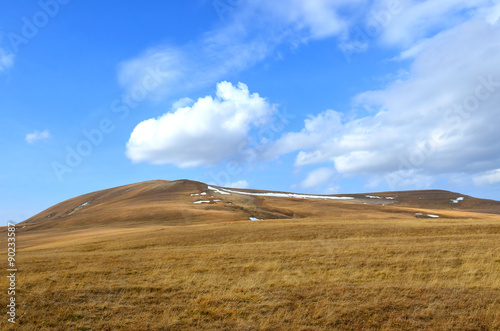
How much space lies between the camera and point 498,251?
2311 cm

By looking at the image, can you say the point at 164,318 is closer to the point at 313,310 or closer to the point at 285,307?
the point at 285,307

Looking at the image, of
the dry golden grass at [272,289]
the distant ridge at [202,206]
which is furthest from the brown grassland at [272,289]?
the distant ridge at [202,206]

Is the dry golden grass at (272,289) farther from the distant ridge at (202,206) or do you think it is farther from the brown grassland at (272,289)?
the distant ridge at (202,206)

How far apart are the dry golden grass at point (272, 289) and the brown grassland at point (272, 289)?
48 mm

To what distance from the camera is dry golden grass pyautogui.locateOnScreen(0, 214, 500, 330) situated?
40.5 feet

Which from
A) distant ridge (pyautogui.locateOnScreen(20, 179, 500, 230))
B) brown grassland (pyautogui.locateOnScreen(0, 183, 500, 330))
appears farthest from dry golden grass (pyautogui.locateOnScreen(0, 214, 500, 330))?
distant ridge (pyautogui.locateOnScreen(20, 179, 500, 230))

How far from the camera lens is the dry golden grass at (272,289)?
1235cm

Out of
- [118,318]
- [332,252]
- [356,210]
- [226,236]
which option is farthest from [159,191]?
[118,318]

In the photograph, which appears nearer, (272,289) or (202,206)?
(272,289)

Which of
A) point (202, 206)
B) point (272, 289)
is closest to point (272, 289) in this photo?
point (272, 289)

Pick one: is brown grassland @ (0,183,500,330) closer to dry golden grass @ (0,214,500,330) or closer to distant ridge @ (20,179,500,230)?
dry golden grass @ (0,214,500,330)

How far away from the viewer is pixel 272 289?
51.9ft

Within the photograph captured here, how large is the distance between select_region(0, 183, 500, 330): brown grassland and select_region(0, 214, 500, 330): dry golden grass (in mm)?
48

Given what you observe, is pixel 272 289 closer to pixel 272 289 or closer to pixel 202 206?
pixel 272 289
